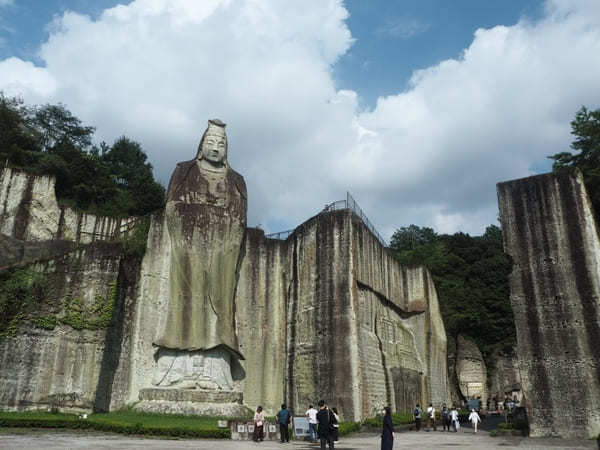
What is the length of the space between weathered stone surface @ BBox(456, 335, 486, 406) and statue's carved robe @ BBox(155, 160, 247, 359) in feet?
73.6

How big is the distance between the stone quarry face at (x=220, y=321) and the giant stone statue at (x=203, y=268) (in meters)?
0.03

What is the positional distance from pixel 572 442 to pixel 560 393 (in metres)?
1.18

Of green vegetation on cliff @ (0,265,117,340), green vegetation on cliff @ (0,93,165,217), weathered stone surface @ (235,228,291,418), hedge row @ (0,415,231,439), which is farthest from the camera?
green vegetation on cliff @ (0,93,165,217)

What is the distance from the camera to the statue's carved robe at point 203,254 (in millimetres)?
15750

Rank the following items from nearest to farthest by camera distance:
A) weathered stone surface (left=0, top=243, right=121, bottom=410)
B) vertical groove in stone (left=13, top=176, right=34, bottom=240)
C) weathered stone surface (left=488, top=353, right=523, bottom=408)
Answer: weathered stone surface (left=0, top=243, right=121, bottom=410)
vertical groove in stone (left=13, top=176, right=34, bottom=240)
weathered stone surface (left=488, top=353, right=523, bottom=408)

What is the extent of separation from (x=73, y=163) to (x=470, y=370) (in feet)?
86.4

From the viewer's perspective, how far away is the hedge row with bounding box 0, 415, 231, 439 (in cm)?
1161

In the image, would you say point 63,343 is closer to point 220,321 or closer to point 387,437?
point 220,321

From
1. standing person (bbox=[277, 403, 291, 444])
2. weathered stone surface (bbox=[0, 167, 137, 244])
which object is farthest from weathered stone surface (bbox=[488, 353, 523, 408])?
standing person (bbox=[277, 403, 291, 444])

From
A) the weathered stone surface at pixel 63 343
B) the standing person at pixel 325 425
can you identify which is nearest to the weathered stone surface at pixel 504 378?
the weathered stone surface at pixel 63 343

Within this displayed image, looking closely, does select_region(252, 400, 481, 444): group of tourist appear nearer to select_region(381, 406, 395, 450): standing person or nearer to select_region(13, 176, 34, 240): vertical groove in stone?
select_region(381, 406, 395, 450): standing person

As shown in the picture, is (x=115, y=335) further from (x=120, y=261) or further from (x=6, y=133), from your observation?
(x=6, y=133)

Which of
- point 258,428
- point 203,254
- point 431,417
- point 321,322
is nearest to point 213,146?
point 203,254

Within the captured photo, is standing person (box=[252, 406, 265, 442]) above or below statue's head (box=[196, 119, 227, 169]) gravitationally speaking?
below
